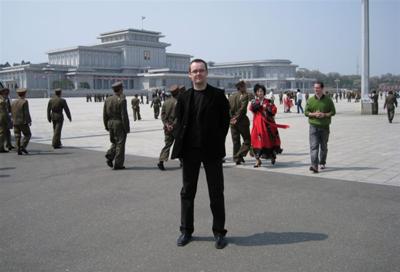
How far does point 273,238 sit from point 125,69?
11464 cm

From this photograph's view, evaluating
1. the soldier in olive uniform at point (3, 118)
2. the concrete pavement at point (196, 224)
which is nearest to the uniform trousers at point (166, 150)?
the concrete pavement at point (196, 224)

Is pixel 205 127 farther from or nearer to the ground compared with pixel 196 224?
farther from the ground

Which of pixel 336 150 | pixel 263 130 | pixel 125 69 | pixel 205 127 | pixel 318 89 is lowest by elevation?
pixel 336 150

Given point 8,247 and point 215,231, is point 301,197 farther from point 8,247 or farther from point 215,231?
point 8,247

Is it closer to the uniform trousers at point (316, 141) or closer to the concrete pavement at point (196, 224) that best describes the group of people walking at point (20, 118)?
the concrete pavement at point (196, 224)

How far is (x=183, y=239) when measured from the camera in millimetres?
4340

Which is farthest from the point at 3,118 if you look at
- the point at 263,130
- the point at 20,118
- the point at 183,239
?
the point at 183,239

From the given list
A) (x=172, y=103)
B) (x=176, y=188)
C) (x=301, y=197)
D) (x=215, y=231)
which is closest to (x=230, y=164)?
(x=172, y=103)

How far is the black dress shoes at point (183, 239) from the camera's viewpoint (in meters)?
4.31

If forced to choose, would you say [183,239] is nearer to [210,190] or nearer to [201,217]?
[210,190]

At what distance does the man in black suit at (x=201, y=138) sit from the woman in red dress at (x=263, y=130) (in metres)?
4.31

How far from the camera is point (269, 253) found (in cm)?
405

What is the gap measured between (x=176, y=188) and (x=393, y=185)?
3.36 meters

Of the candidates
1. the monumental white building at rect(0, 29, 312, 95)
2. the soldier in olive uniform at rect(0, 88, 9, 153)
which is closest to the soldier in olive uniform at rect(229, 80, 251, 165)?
the soldier in olive uniform at rect(0, 88, 9, 153)
